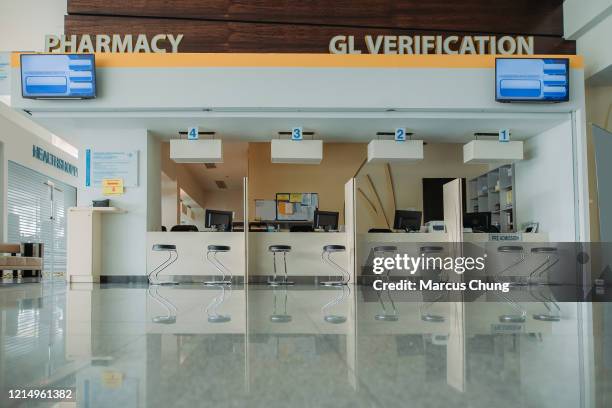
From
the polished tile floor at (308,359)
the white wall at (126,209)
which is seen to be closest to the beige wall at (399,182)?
the white wall at (126,209)

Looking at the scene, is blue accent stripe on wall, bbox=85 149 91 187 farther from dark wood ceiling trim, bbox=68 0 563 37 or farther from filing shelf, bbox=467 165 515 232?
filing shelf, bbox=467 165 515 232

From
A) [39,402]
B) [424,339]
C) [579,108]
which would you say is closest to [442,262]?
[579,108]

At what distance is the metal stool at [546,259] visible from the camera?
27.1ft

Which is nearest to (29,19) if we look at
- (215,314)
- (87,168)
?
(87,168)

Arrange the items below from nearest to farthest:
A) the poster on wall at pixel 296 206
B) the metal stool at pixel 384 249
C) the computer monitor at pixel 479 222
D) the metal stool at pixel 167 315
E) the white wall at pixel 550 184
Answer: the metal stool at pixel 167 315 → the white wall at pixel 550 184 → the metal stool at pixel 384 249 → the computer monitor at pixel 479 222 → the poster on wall at pixel 296 206

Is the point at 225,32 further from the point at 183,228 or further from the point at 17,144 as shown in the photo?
the point at 17,144

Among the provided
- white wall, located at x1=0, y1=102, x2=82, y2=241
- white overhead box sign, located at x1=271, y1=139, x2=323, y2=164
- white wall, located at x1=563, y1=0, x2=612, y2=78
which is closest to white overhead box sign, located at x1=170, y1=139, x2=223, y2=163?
white overhead box sign, located at x1=271, y1=139, x2=323, y2=164

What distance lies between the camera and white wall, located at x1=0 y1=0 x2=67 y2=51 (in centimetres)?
1055

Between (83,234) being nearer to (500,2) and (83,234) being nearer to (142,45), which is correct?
(142,45)

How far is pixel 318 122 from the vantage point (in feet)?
28.0

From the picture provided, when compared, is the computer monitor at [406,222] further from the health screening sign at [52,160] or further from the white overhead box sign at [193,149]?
the health screening sign at [52,160]

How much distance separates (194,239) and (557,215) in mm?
5399

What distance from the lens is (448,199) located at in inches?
360

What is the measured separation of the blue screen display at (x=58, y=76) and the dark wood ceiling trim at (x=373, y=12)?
5.42 feet
